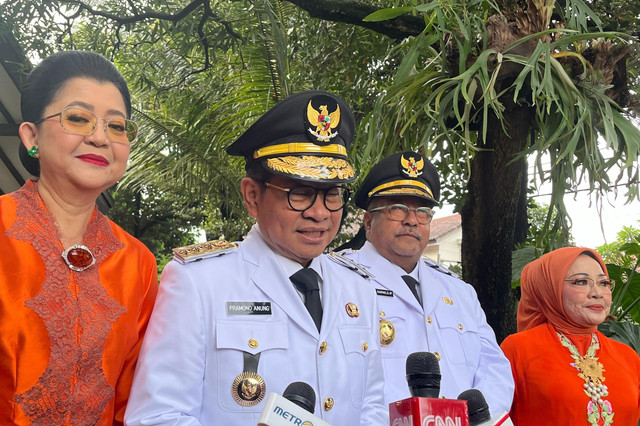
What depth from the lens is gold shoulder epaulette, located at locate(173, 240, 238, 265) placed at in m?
1.94

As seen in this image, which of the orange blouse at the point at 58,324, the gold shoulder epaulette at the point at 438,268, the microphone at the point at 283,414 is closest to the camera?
the microphone at the point at 283,414

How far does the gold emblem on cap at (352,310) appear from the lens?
6.80 feet

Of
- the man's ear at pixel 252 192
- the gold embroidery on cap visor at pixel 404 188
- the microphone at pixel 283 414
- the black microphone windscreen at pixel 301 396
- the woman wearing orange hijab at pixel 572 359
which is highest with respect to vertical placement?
the gold embroidery on cap visor at pixel 404 188

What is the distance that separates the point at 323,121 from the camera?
206 centimetres

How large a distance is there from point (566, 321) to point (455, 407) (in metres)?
2.23

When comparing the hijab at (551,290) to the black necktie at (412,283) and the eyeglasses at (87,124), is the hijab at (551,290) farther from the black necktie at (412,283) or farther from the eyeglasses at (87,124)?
the eyeglasses at (87,124)

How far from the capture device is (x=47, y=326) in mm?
1659

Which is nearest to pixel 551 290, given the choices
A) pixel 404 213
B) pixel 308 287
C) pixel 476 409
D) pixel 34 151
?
pixel 404 213

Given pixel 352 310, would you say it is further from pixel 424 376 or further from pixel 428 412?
pixel 428 412

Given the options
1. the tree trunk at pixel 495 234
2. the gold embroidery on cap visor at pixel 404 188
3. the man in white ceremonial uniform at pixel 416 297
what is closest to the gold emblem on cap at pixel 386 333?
the man in white ceremonial uniform at pixel 416 297

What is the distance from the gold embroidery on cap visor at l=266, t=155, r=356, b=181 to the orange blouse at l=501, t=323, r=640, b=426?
1.65 metres

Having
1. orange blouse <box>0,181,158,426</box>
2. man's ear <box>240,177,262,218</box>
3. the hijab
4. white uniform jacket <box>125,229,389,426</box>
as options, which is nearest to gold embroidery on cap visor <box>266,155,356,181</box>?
man's ear <box>240,177,262,218</box>

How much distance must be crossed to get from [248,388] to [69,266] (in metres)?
0.55

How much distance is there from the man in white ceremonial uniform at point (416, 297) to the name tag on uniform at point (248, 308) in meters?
0.96
